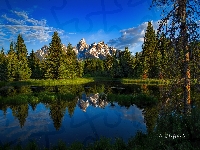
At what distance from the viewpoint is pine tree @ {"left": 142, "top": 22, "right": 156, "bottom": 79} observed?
2608 inches

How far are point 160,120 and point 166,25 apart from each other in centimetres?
450

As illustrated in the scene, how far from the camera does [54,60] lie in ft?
220

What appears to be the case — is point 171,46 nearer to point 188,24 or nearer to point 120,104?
point 188,24

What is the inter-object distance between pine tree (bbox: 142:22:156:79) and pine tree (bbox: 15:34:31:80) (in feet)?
135

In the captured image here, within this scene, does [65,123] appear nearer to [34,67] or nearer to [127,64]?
[127,64]

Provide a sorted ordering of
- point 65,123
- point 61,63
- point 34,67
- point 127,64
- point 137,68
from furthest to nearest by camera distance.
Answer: point 34,67, point 127,64, point 137,68, point 61,63, point 65,123

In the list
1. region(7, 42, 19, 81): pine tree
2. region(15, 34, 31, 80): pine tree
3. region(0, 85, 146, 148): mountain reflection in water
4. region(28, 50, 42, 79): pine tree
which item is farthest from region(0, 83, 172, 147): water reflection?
region(28, 50, 42, 79): pine tree

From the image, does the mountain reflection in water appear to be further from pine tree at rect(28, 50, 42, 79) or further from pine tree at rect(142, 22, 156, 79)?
pine tree at rect(28, 50, 42, 79)

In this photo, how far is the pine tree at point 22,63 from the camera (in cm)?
6769

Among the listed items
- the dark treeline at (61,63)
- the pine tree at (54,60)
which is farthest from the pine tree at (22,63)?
the pine tree at (54,60)

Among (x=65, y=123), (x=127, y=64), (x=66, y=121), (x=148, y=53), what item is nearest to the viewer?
(x=65, y=123)

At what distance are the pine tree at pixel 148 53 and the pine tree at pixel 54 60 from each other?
1107 inches

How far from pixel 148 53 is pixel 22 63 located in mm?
46038

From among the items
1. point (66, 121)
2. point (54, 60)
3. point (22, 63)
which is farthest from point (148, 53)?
point (66, 121)
